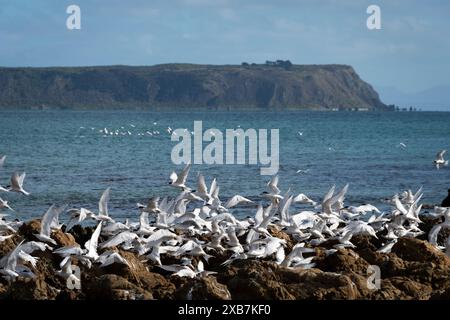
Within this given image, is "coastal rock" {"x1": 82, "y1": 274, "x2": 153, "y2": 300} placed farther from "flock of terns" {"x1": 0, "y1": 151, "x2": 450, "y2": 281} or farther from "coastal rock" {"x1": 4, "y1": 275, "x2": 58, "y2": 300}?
"flock of terns" {"x1": 0, "y1": 151, "x2": 450, "y2": 281}

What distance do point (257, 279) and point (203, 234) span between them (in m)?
4.59

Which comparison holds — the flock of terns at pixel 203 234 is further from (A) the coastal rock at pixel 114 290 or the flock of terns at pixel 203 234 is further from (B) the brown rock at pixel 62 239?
(A) the coastal rock at pixel 114 290

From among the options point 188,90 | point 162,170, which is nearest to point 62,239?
point 162,170

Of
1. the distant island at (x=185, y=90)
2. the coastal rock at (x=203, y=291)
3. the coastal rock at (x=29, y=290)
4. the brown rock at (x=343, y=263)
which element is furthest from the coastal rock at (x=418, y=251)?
the distant island at (x=185, y=90)

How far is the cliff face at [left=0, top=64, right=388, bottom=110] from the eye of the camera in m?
125

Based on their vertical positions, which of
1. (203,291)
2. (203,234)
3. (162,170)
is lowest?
(162,170)

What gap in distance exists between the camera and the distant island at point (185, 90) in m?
124

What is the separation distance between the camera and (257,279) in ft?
42.8

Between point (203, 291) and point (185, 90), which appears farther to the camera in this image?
point (185, 90)

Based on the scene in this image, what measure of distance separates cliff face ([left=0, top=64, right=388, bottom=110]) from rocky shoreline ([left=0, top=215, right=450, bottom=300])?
355 ft

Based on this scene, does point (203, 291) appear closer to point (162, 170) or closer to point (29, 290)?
point (29, 290)

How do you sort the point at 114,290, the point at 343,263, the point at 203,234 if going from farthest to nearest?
the point at 203,234 → the point at 343,263 → the point at 114,290

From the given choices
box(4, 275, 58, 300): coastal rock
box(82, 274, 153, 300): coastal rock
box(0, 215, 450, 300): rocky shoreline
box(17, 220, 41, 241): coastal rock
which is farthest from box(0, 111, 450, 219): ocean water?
box(4, 275, 58, 300): coastal rock

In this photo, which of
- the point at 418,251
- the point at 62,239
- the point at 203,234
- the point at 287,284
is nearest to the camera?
the point at 287,284
